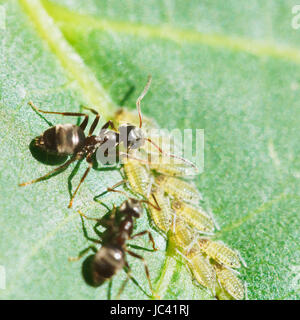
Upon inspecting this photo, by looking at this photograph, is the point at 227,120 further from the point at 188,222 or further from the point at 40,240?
the point at 40,240

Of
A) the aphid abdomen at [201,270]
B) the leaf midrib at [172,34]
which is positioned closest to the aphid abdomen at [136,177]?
the aphid abdomen at [201,270]

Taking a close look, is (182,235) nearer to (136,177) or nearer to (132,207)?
(132,207)

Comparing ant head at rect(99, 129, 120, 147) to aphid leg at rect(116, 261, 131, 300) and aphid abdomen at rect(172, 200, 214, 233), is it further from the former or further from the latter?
aphid leg at rect(116, 261, 131, 300)

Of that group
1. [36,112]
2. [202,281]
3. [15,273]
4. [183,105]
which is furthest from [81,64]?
[202,281]

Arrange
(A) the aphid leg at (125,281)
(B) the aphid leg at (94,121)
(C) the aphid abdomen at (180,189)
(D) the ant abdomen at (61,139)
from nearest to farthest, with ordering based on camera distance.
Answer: (A) the aphid leg at (125,281) → (D) the ant abdomen at (61,139) → (B) the aphid leg at (94,121) → (C) the aphid abdomen at (180,189)

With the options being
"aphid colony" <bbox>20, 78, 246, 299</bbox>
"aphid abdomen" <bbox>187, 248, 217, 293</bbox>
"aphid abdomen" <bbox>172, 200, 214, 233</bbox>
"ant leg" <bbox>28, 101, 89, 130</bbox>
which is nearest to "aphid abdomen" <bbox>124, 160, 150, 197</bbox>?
"aphid colony" <bbox>20, 78, 246, 299</bbox>

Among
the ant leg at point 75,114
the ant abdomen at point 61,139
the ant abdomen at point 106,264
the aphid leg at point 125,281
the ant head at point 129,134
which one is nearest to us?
the ant abdomen at point 106,264

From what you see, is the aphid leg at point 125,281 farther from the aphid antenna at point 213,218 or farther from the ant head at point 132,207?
the aphid antenna at point 213,218
